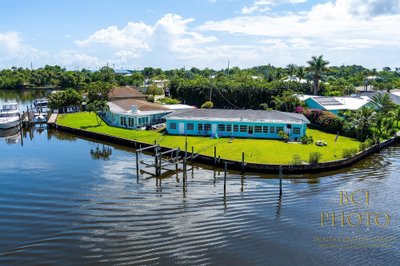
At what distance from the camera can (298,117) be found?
178ft

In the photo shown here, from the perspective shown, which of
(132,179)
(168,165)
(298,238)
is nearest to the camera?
(298,238)

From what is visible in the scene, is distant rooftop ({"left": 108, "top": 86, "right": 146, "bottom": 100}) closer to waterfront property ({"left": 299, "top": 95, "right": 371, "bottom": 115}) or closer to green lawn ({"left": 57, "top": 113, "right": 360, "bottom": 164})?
green lawn ({"left": 57, "top": 113, "right": 360, "bottom": 164})

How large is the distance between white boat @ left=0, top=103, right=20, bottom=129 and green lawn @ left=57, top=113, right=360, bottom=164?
1690 cm

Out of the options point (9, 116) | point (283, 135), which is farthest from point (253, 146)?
point (9, 116)

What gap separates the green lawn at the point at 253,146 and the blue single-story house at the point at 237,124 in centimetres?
217

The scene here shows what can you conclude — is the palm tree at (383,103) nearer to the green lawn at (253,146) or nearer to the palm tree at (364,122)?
the palm tree at (364,122)

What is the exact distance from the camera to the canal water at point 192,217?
22.5 meters

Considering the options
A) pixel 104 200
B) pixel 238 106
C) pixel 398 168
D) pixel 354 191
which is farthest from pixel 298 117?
pixel 104 200

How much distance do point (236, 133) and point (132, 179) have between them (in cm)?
2019

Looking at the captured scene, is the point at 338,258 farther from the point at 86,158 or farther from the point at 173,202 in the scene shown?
the point at 86,158

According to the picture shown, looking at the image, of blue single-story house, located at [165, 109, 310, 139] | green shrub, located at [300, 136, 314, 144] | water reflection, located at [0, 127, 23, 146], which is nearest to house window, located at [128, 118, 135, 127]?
blue single-story house, located at [165, 109, 310, 139]

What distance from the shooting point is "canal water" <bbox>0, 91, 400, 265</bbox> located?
73.9 feet

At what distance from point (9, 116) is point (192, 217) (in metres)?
54.0

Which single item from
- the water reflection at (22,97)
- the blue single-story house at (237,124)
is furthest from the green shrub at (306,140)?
the water reflection at (22,97)
